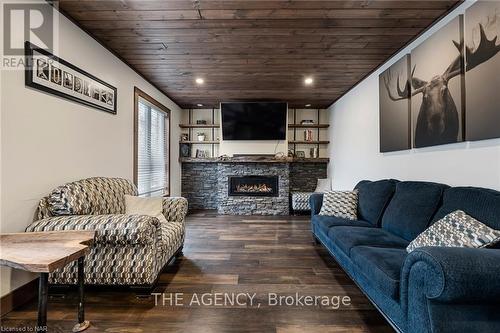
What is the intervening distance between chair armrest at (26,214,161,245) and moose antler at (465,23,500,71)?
2862 millimetres

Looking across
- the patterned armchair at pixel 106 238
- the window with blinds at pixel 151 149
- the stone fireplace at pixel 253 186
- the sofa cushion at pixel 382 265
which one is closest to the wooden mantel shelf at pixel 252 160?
the stone fireplace at pixel 253 186

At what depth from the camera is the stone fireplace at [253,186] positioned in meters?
5.92

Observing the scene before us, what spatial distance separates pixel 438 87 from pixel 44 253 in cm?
327

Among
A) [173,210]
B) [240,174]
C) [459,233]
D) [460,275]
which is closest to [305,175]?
[240,174]

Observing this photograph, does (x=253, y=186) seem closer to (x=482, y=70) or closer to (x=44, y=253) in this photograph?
(x=482, y=70)

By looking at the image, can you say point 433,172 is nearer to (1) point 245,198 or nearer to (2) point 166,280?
(2) point 166,280

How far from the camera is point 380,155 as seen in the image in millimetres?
3584

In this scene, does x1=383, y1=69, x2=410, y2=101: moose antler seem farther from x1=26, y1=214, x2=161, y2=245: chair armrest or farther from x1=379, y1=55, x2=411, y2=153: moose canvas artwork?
x1=26, y1=214, x2=161, y2=245: chair armrest

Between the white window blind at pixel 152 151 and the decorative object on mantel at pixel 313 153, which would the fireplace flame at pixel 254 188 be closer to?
the decorative object on mantel at pixel 313 153

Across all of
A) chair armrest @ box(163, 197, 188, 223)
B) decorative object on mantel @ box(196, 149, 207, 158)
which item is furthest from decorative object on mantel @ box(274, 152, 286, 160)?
chair armrest @ box(163, 197, 188, 223)

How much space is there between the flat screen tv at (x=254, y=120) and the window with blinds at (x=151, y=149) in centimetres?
133

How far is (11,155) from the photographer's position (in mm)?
1892

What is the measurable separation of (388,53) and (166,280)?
12.0 ft

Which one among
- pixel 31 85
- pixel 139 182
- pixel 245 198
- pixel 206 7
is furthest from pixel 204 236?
pixel 206 7
